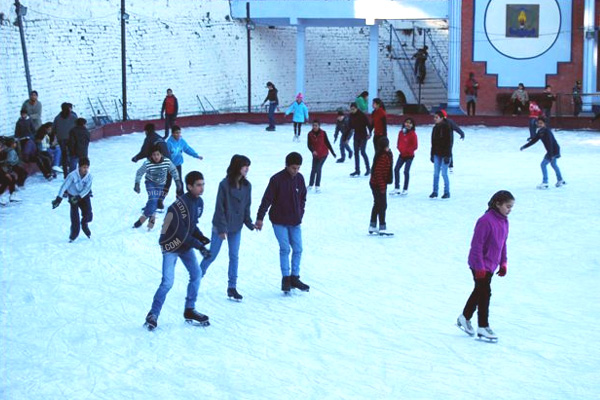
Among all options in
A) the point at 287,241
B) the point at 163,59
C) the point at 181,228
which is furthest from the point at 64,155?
the point at 163,59

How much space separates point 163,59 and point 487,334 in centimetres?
2515

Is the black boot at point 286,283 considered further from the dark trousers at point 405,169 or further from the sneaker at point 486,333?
the dark trousers at point 405,169

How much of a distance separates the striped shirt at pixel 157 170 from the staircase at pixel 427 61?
2460 centimetres

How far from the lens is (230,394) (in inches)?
316

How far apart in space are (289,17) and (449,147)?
19376 millimetres

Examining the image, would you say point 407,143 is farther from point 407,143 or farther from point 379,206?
point 379,206

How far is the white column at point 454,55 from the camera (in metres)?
35.5

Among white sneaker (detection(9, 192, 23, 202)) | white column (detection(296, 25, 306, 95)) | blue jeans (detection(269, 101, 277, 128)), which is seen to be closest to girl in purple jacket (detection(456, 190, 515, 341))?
white sneaker (detection(9, 192, 23, 202))

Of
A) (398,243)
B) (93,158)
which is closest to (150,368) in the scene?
(398,243)

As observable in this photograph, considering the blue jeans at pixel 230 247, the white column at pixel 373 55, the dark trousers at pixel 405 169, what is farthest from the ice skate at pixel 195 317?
the white column at pixel 373 55

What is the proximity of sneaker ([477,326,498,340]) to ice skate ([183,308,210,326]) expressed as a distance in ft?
7.72

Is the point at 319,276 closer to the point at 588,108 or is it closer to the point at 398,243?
the point at 398,243

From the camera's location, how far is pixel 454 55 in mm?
35625

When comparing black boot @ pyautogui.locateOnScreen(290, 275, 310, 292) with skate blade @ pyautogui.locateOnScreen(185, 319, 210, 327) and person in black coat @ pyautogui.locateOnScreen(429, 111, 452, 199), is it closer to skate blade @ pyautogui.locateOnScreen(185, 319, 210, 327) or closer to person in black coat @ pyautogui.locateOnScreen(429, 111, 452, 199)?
skate blade @ pyautogui.locateOnScreen(185, 319, 210, 327)
